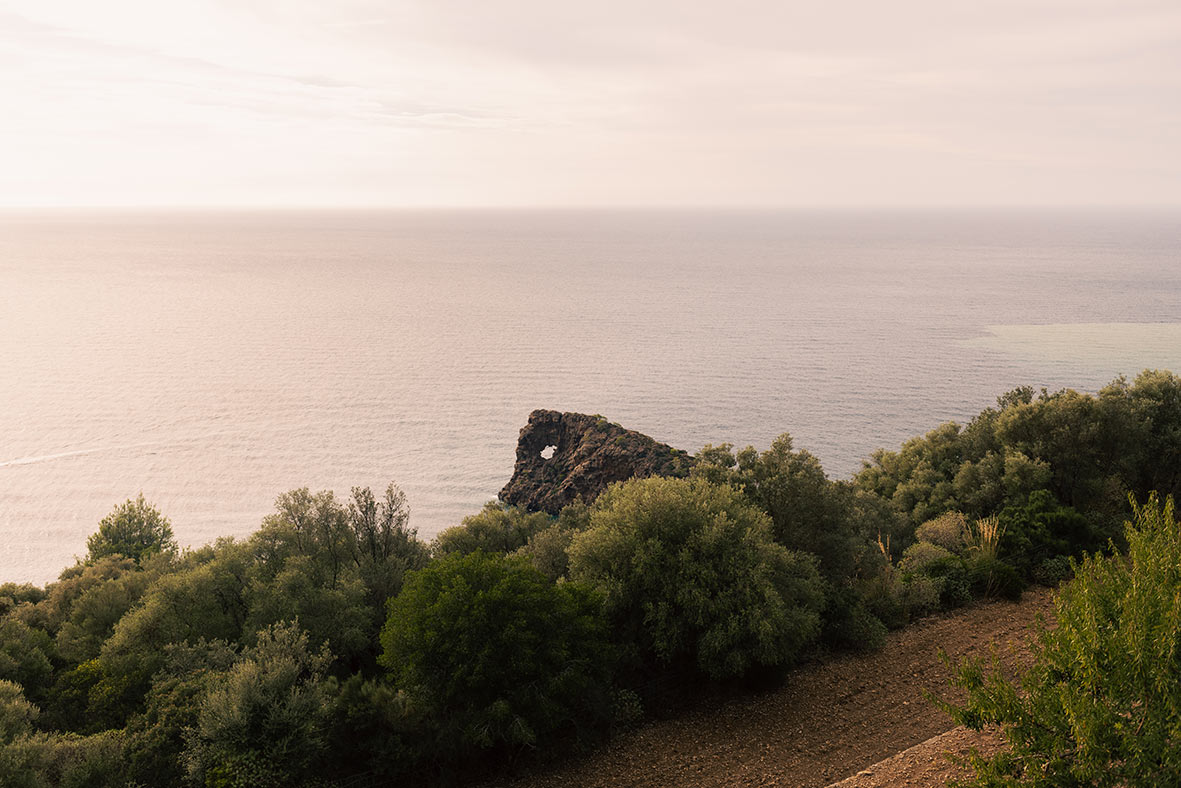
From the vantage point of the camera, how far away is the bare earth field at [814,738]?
17.8 meters

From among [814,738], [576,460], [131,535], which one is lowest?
[131,535]

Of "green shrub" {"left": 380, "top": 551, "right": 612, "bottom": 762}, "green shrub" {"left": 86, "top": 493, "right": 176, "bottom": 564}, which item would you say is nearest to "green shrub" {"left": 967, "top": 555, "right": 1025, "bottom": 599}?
"green shrub" {"left": 380, "top": 551, "right": 612, "bottom": 762}

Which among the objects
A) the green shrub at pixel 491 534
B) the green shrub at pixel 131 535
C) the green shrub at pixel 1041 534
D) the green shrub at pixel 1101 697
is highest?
the green shrub at pixel 1101 697

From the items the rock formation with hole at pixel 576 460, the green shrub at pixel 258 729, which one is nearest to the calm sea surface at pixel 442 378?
the rock formation with hole at pixel 576 460

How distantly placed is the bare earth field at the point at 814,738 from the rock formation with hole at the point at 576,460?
27572 mm

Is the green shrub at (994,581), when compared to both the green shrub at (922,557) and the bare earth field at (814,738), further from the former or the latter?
the bare earth field at (814,738)

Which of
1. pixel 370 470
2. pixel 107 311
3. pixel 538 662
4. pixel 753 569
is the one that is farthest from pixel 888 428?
pixel 107 311

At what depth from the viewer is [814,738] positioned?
19719mm

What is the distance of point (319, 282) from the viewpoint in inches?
7721

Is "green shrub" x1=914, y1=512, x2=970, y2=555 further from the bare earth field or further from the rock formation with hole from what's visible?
the rock formation with hole

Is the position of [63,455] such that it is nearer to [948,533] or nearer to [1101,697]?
[948,533]

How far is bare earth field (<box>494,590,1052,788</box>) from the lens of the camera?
58.3 ft

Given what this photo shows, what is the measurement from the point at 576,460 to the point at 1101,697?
50.8 metres

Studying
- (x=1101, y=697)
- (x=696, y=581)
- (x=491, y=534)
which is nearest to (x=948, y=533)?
(x=696, y=581)
